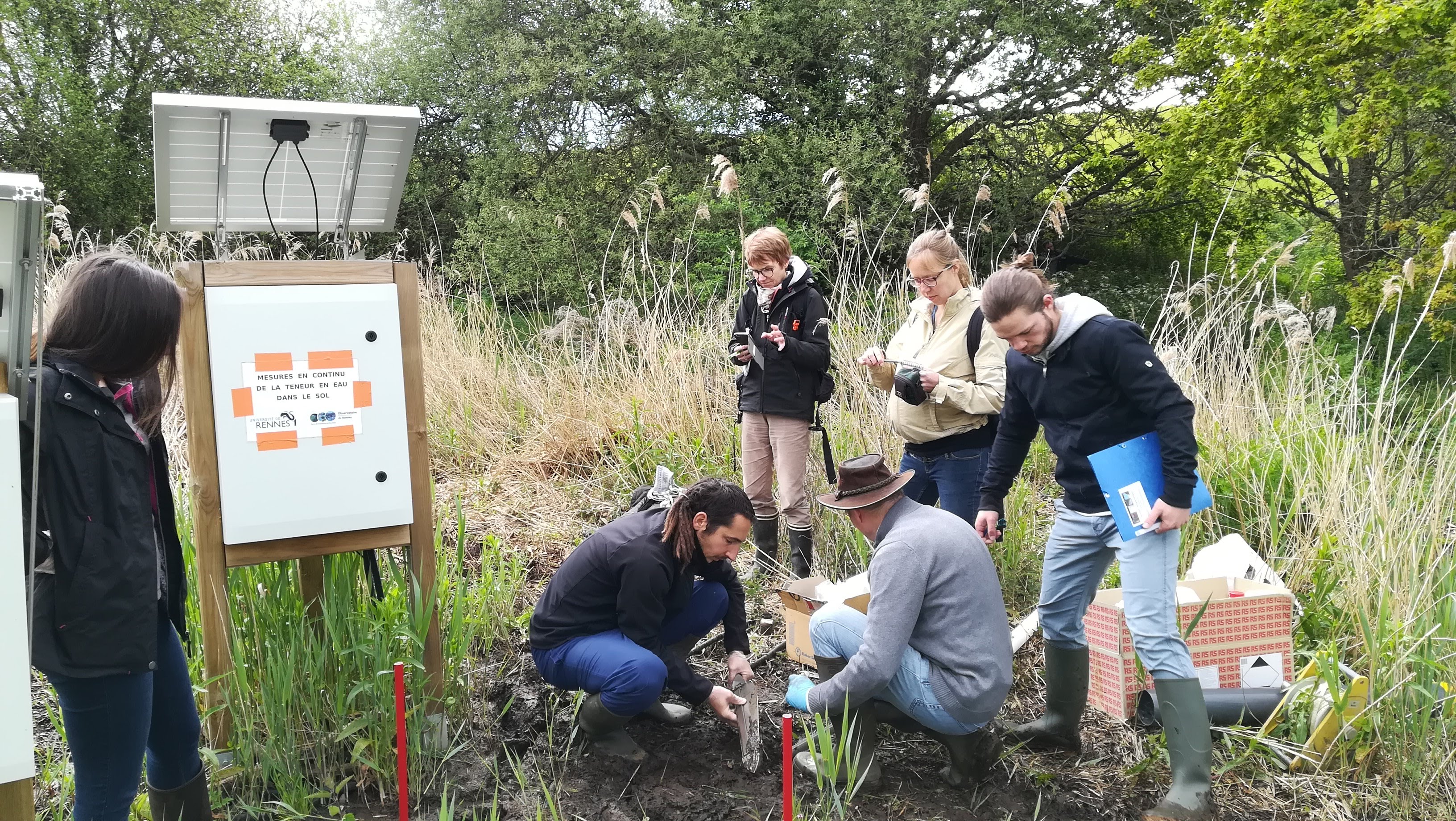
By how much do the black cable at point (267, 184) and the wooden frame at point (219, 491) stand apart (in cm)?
32

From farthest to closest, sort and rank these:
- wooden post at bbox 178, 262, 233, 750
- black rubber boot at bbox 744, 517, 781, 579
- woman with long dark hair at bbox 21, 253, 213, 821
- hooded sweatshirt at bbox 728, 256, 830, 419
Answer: black rubber boot at bbox 744, 517, 781, 579 → hooded sweatshirt at bbox 728, 256, 830, 419 → wooden post at bbox 178, 262, 233, 750 → woman with long dark hair at bbox 21, 253, 213, 821

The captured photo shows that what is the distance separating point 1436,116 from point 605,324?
868 centimetres

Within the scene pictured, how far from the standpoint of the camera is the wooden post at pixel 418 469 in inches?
110

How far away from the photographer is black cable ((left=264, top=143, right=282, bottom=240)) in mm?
2793

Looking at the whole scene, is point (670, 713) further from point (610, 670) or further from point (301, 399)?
point (301, 399)

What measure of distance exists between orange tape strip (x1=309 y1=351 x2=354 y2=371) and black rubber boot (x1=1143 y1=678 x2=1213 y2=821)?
2368 mm

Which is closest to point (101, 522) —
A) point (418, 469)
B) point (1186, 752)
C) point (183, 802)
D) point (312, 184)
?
point (183, 802)

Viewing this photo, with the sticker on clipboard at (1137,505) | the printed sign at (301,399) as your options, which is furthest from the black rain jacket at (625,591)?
the sticker on clipboard at (1137,505)

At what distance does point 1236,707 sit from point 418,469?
2.64 m

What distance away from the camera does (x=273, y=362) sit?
2576 millimetres

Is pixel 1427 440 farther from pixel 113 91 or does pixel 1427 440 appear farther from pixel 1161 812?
pixel 113 91

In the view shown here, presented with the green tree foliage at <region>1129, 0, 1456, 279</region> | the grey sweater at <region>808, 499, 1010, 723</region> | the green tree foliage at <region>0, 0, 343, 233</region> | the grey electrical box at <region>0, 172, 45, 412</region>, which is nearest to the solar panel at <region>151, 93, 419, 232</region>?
the grey electrical box at <region>0, 172, 45, 412</region>

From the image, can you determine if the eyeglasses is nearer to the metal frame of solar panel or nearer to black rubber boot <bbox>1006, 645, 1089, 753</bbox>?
black rubber boot <bbox>1006, 645, 1089, 753</bbox>

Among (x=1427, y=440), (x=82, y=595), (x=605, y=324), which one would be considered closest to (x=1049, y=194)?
(x=1427, y=440)
